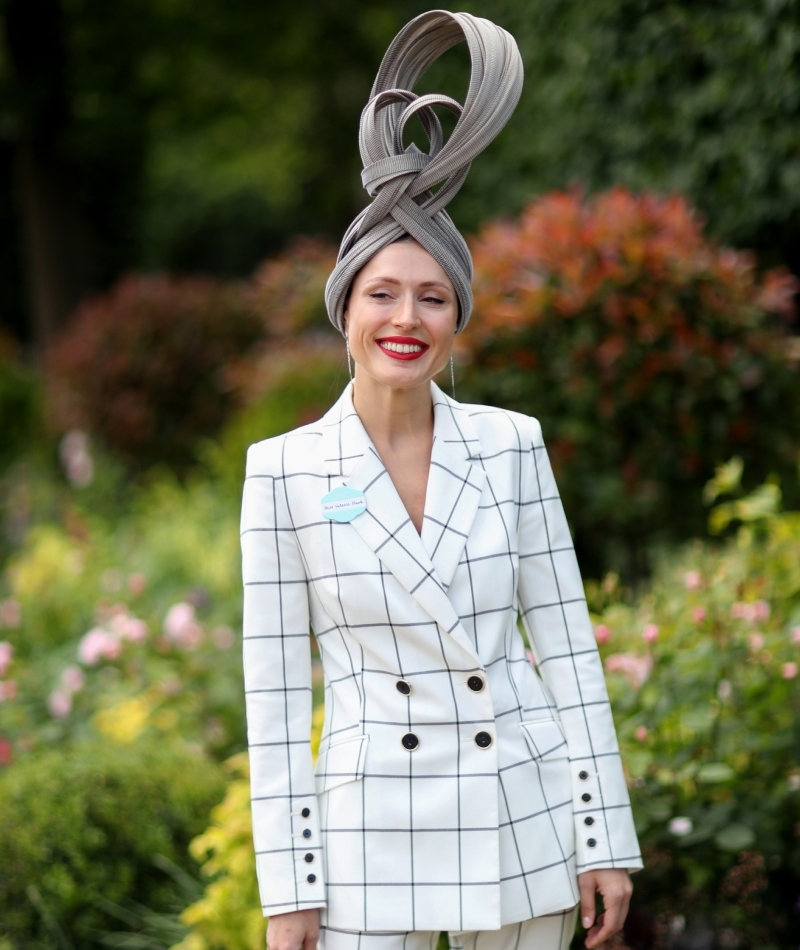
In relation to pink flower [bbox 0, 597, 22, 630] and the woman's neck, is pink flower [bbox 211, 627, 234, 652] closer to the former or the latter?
pink flower [bbox 0, 597, 22, 630]

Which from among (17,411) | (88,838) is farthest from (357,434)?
(17,411)

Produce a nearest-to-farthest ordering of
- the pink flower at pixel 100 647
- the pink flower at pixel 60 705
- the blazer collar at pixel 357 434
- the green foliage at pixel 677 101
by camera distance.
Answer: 1. the blazer collar at pixel 357 434
2. the pink flower at pixel 100 647
3. the pink flower at pixel 60 705
4. the green foliage at pixel 677 101

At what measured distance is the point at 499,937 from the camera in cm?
193

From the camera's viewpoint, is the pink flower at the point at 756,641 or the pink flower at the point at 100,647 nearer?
the pink flower at the point at 756,641

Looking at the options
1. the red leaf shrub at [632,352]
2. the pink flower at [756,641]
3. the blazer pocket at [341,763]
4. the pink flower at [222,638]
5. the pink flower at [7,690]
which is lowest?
the blazer pocket at [341,763]

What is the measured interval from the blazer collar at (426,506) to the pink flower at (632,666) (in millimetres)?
1133

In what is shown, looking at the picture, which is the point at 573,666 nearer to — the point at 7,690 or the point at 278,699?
the point at 278,699

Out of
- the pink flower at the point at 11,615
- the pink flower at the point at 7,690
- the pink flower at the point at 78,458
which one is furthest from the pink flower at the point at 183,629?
the pink flower at the point at 78,458

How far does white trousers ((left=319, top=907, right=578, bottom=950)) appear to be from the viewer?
187 cm

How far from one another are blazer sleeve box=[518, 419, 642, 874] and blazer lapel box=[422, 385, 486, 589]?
112 mm

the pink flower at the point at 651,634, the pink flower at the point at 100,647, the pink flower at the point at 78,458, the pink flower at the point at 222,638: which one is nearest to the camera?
the pink flower at the point at 651,634

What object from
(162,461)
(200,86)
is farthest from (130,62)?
(162,461)

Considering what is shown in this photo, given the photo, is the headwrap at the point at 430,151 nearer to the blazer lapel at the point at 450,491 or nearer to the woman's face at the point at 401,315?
the woman's face at the point at 401,315

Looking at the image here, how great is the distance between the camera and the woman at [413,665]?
184 cm
